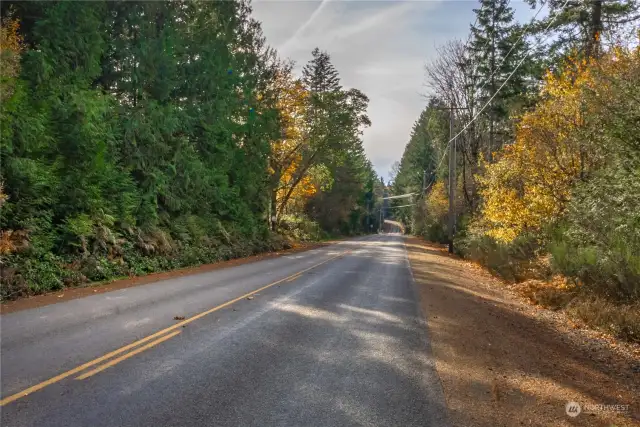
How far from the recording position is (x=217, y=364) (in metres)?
5.72

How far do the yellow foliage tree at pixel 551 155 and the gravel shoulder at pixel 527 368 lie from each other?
5.40m

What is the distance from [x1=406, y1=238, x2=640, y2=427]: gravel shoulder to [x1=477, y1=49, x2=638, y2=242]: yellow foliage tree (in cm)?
540

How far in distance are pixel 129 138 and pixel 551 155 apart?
15368mm

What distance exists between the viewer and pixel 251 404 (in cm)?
455

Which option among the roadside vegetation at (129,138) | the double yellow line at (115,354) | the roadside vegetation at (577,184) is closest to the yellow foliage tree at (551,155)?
the roadside vegetation at (577,184)

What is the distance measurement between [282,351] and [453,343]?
9.36 ft

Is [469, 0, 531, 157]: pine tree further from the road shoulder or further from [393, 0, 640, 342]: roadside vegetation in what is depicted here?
the road shoulder

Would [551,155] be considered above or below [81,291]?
above

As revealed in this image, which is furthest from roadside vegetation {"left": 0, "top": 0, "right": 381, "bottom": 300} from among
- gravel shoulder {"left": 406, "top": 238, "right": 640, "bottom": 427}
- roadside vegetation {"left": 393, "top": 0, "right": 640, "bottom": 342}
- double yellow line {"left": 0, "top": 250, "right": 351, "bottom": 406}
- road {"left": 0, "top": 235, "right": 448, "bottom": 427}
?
roadside vegetation {"left": 393, "top": 0, "right": 640, "bottom": 342}

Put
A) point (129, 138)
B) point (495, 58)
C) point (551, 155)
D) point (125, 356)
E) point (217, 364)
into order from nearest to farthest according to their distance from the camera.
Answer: point (217, 364) → point (125, 356) → point (551, 155) → point (129, 138) → point (495, 58)

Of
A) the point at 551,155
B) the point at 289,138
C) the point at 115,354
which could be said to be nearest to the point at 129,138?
the point at 115,354

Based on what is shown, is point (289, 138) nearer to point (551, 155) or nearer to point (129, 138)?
point (129, 138)

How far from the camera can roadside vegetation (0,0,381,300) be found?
1227cm

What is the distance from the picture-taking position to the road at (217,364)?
14.2 feet
